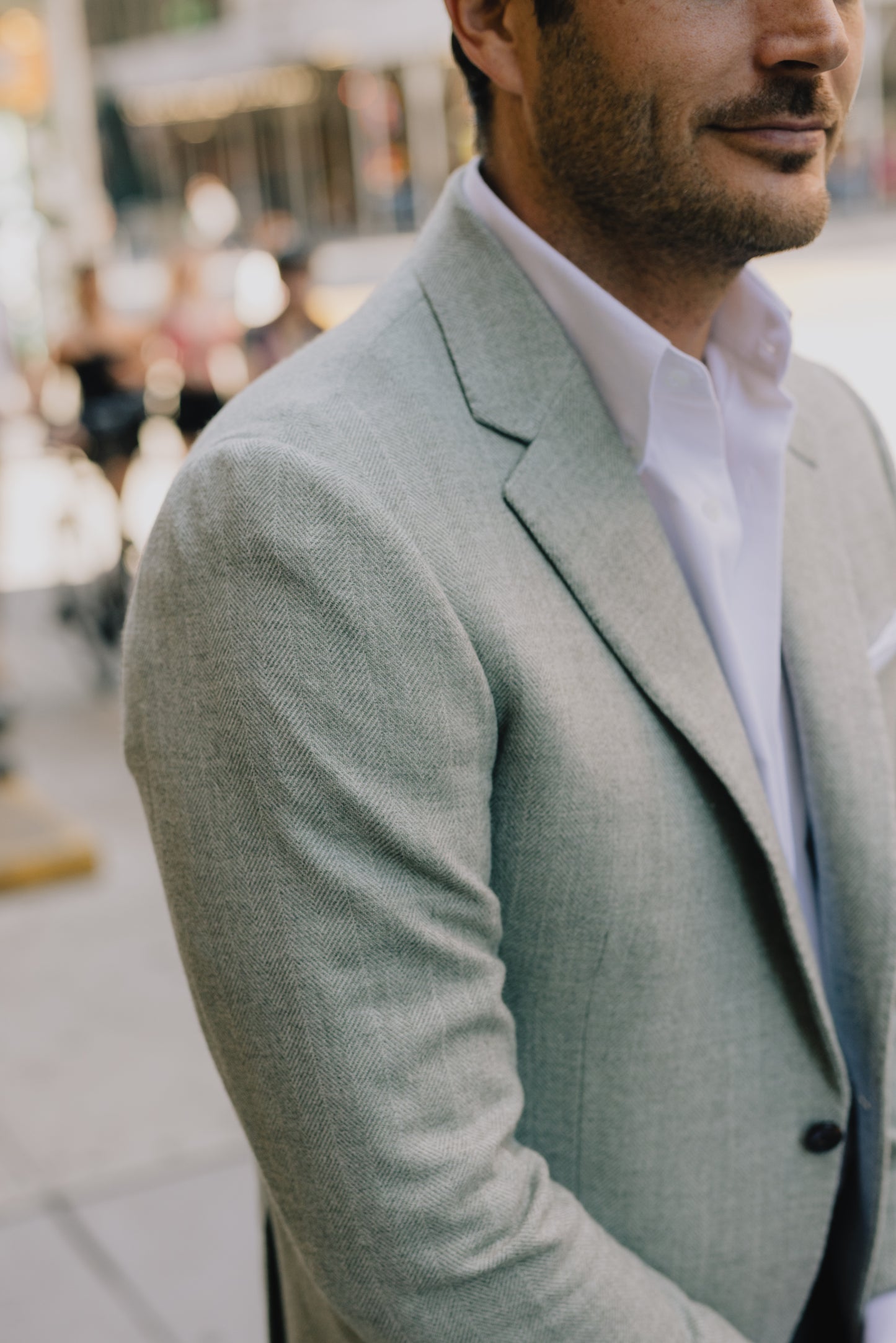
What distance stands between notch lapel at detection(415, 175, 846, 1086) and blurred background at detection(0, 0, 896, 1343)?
416mm

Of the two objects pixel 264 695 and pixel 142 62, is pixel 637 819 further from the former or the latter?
pixel 142 62

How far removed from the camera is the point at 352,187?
3091 centimetres

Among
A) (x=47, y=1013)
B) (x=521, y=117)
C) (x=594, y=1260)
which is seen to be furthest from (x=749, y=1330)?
(x=47, y=1013)

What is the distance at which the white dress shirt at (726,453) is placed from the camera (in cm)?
147

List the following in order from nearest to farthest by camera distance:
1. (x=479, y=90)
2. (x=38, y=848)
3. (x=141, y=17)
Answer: (x=479, y=90) → (x=38, y=848) → (x=141, y=17)

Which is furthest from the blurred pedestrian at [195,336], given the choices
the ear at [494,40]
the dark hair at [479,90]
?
the ear at [494,40]

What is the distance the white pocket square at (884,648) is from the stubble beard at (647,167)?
479 mm

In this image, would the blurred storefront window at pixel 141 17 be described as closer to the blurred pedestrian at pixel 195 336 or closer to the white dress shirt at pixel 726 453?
the blurred pedestrian at pixel 195 336

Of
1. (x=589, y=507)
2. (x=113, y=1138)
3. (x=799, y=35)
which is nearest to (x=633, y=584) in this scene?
(x=589, y=507)

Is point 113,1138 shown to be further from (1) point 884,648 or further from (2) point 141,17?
(2) point 141,17

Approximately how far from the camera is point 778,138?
1391 mm

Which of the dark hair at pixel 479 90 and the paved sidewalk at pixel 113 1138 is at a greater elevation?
the dark hair at pixel 479 90

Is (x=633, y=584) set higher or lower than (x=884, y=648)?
higher

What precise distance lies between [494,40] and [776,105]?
0.94ft
